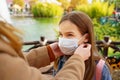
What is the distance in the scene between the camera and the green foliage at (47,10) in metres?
4.35

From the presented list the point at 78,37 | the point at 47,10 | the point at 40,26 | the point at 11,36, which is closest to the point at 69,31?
the point at 78,37

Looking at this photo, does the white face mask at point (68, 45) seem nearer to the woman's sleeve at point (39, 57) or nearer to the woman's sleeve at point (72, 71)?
the woman's sleeve at point (39, 57)

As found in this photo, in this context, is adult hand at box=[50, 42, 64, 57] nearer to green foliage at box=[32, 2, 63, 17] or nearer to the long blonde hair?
the long blonde hair

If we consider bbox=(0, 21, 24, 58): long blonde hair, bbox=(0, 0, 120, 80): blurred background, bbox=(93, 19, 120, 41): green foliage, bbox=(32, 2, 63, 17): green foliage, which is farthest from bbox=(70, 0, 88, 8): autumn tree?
bbox=(0, 21, 24, 58): long blonde hair

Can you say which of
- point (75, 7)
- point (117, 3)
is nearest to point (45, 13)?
point (75, 7)

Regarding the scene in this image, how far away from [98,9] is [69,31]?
340 cm

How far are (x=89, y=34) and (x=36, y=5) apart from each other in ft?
9.15

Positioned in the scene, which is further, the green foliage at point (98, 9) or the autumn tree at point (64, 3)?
the green foliage at point (98, 9)

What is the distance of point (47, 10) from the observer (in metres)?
4.36

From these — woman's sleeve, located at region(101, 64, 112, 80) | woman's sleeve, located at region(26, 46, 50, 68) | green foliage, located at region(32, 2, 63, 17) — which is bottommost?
green foliage, located at region(32, 2, 63, 17)

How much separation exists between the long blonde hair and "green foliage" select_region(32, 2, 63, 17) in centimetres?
334

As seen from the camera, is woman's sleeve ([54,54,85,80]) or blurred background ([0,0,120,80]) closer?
woman's sleeve ([54,54,85,80])

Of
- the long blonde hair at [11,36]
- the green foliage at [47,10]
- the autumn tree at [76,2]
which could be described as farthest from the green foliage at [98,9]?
the long blonde hair at [11,36]

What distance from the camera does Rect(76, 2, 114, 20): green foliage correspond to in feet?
16.0
